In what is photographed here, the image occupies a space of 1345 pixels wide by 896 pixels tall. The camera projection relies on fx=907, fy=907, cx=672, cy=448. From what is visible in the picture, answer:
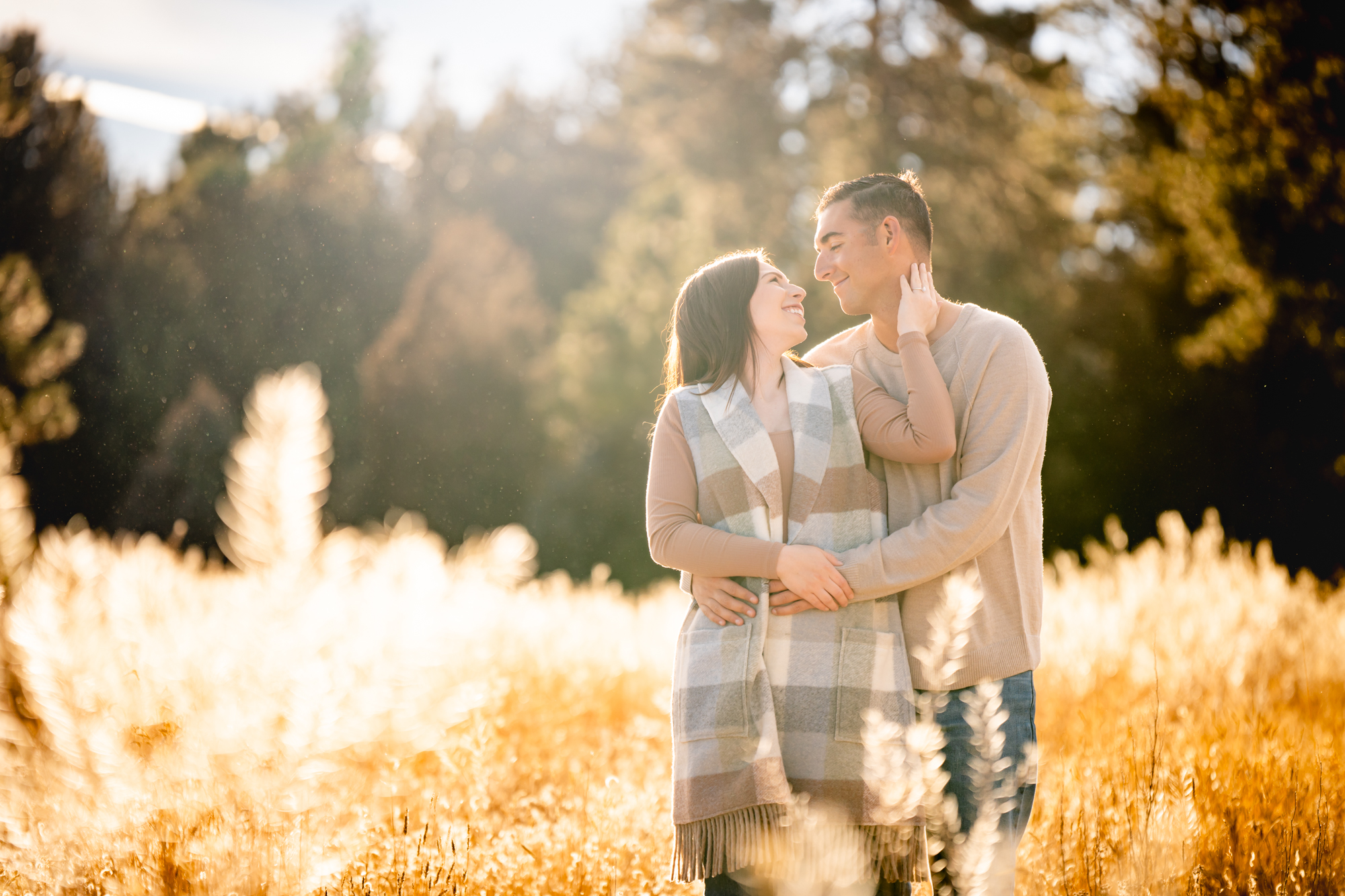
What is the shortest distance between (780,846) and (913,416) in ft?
3.81

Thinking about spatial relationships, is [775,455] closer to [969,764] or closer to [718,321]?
[718,321]

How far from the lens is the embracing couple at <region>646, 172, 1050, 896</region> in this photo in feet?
7.63

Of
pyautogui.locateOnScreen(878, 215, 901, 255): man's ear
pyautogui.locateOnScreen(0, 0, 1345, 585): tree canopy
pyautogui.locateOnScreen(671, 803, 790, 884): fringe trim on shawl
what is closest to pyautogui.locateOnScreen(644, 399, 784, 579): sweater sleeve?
pyautogui.locateOnScreen(671, 803, 790, 884): fringe trim on shawl

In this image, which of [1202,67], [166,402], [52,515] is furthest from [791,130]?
[52,515]

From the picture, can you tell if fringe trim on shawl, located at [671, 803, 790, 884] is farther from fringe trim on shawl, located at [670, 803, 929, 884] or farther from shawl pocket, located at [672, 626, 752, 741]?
shawl pocket, located at [672, 626, 752, 741]

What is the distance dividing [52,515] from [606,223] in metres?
13.6

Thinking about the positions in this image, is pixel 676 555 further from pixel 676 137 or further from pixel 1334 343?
pixel 676 137

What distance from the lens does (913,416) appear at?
243cm

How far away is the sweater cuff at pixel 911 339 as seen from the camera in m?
2.51

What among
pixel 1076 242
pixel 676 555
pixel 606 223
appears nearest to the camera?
pixel 676 555

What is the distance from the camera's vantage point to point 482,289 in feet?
66.5

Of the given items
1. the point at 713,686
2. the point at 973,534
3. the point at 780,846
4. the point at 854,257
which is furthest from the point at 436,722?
the point at 854,257

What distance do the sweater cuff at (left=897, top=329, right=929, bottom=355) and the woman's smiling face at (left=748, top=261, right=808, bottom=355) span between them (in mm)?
284

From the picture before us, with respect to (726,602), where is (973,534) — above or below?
above
